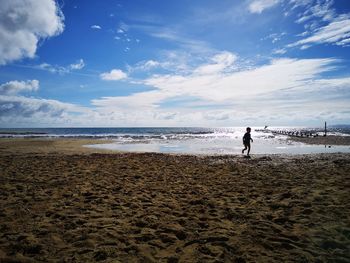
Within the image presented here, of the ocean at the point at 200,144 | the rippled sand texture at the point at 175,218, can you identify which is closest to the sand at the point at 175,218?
the rippled sand texture at the point at 175,218

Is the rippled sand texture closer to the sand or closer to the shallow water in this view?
the sand

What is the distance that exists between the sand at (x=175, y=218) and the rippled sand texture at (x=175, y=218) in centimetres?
2

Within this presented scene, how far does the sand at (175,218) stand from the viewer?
13.2 ft

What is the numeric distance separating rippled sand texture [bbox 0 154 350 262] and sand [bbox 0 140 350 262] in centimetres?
2

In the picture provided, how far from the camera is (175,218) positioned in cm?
554

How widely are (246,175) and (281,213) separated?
444 cm

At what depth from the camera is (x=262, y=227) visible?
16.3ft

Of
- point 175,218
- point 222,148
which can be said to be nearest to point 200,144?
point 222,148

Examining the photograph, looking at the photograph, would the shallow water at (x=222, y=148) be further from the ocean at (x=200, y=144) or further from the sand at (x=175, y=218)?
the sand at (x=175, y=218)

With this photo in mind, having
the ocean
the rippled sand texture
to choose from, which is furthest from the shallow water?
the rippled sand texture

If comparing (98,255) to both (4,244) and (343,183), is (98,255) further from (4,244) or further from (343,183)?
(343,183)

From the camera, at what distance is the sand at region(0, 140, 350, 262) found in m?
4.01

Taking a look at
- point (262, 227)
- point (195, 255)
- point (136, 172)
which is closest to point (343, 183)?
point (262, 227)

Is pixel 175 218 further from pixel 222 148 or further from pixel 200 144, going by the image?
pixel 200 144
